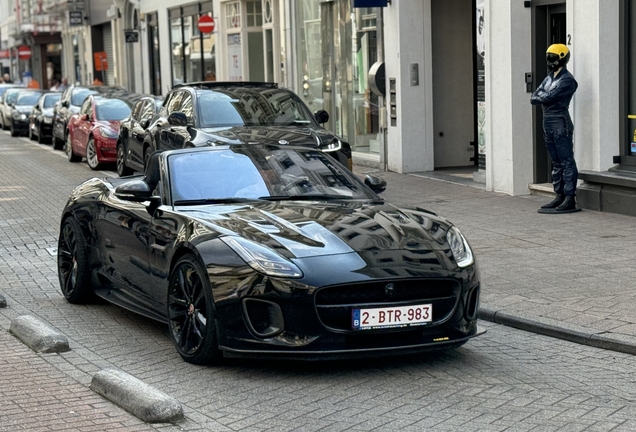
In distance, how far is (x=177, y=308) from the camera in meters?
7.47

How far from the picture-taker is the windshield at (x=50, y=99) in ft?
108

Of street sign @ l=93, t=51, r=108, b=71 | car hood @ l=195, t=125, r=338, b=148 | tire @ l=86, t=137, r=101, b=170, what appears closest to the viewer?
car hood @ l=195, t=125, r=338, b=148

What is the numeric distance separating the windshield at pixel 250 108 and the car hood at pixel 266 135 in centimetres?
33

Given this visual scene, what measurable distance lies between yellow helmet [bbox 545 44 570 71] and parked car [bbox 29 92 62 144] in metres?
20.2

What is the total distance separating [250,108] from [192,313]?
9.84 meters

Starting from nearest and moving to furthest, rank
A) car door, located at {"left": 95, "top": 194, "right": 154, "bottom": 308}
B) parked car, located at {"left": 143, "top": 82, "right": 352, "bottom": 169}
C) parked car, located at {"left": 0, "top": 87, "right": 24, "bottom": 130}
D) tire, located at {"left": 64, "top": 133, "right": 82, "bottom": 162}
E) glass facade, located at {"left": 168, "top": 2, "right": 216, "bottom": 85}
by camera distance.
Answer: car door, located at {"left": 95, "top": 194, "right": 154, "bottom": 308}, parked car, located at {"left": 143, "top": 82, "right": 352, "bottom": 169}, tire, located at {"left": 64, "top": 133, "right": 82, "bottom": 162}, glass facade, located at {"left": 168, "top": 2, "right": 216, "bottom": 85}, parked car, located at {"left": 0, "top": 87, "right": 24, "bottom": 130}

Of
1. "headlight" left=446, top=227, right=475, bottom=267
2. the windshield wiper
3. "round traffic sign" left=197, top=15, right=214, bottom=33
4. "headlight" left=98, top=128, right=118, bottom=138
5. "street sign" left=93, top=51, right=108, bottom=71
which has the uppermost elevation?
"round traffic sign" left=197, top=15, right=214, bottom=33

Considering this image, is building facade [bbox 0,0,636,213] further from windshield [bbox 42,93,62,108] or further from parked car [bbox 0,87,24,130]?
parked car [bbox 0,87,24,130]

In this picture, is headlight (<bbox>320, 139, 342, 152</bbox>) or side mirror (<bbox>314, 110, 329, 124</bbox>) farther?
side mirror (<bbox>314, 110, 329, 124</bbox>)

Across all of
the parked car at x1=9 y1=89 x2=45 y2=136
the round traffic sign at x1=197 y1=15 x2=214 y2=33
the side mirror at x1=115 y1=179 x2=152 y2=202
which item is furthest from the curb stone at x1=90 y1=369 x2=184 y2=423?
the parked car at x1=9 y1=89 x2=45 y2=136

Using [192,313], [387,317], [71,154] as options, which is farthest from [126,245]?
[71,154]

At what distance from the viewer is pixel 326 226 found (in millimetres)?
7312

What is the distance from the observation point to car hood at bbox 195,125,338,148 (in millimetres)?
15398

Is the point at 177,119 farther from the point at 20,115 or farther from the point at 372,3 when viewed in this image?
the point at 20,115
